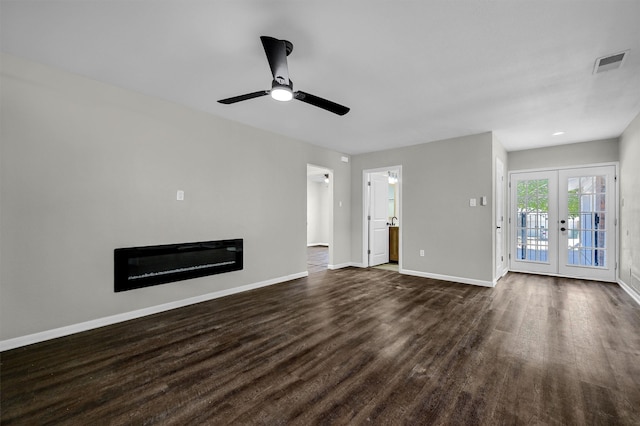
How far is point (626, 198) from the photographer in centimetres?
436

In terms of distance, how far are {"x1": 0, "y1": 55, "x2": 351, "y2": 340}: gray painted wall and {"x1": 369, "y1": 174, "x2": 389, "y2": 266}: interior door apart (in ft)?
9.23

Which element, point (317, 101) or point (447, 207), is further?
point (447, 207)

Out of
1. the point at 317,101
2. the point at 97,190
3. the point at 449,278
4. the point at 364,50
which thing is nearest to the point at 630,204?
the point at 449,278

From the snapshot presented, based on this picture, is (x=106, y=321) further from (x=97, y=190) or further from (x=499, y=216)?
(x=499, y=216)

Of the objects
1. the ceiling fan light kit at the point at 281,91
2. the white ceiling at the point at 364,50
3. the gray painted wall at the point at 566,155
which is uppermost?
the white ceiling at the point at 364,50

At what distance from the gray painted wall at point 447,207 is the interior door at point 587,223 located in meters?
2.06

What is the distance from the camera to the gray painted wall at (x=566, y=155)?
16.3 ft

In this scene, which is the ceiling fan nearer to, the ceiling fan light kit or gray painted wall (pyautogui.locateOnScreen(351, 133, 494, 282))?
the ceiling fan light kit

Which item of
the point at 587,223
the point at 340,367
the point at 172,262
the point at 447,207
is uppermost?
the point at 447,207

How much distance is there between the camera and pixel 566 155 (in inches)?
210

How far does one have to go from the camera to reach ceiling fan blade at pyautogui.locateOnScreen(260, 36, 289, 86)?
1.97 metres

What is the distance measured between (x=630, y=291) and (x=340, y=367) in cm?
474

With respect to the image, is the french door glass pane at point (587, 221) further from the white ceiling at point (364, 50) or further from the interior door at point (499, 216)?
the white ceiling at point (364, 50)

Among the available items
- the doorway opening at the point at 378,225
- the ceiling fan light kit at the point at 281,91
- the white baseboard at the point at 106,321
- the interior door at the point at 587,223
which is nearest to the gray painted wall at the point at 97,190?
the white baseboard at the point at 106,321
